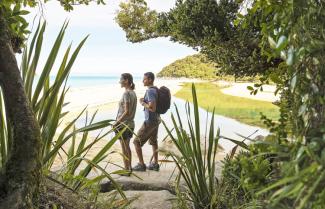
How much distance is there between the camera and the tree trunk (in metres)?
2.91

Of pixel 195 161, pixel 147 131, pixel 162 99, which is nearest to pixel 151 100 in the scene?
pixel 162 99

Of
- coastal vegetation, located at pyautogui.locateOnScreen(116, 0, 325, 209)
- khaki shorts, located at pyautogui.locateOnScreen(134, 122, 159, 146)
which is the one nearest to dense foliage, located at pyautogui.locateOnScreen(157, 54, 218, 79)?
khaki shorts, located at pyautogui.locateOnScreen(134, 122, 159, 146)

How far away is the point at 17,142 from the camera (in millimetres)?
3006

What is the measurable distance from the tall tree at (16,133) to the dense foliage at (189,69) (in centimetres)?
7853

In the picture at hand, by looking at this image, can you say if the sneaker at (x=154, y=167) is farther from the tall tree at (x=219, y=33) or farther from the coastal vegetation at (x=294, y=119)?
the coastal vegetation at (x=294, y=119)

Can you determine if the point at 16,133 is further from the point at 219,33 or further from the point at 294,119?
the point at 219,33

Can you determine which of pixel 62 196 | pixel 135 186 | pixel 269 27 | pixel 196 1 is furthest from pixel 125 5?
pixel 269 27

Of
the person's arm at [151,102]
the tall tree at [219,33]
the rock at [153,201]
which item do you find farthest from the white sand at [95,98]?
the rock at [153,201]

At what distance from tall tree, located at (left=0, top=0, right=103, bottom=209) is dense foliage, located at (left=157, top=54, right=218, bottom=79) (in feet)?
258

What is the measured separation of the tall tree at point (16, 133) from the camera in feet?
9.55

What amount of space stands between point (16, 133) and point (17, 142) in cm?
6

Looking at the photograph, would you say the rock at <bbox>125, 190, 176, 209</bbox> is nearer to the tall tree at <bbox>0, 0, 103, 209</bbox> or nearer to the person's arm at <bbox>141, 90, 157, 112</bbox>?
the tall tree at <bbox>0, 0, 103, 209</bbox>

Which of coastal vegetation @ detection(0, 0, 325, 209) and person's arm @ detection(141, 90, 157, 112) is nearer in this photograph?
coastal vegetation @ detection(0, 0, 325, 209)

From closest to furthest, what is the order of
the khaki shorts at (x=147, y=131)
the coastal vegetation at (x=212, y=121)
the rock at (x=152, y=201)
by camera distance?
the coastal vegetation at (x=212, y=121)
the rock at (x=152, y=201)
the khaki shorts at (x=147, y=131)
